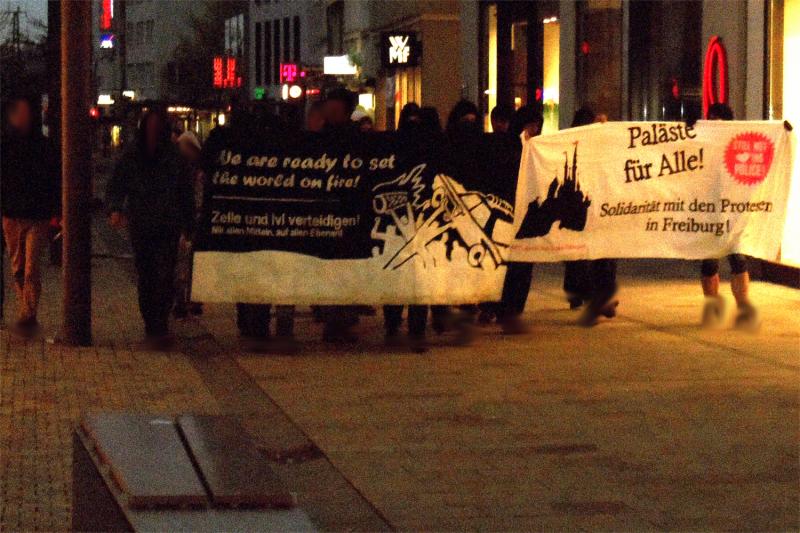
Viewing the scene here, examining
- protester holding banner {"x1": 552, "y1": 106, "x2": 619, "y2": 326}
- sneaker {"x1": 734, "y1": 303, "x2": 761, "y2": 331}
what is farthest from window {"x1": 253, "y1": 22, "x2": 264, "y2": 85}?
sneaker {"x1": 734, "y1": 303, "x2": 761, "y2": 331}

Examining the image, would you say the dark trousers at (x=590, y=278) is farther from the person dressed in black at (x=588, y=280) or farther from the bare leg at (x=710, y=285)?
the bare leg at (x=710, y=285)

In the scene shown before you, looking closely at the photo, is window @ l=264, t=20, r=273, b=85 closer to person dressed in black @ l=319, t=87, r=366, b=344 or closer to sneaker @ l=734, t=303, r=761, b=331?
person dressed in black @ l=319, t=87, r=366, b=344

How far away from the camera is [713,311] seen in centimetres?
1338

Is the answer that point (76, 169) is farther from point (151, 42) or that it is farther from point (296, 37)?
point (151, 42)

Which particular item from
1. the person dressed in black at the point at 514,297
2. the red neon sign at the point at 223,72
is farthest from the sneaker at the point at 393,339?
the red neon sign at the point at 223,72

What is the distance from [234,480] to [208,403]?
5167 mm

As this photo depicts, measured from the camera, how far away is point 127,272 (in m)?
19.0

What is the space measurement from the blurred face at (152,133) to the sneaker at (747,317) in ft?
15.9

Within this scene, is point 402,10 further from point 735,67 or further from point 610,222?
point 610,222

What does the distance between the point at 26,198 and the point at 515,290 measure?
4022 mm

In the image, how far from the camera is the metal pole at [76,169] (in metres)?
12.3

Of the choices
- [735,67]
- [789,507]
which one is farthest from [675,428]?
[735,67]

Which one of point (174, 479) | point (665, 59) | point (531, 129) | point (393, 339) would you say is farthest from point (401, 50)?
point (174, 479)

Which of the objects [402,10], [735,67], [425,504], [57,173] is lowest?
[425,504]
